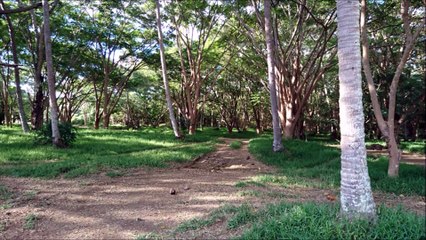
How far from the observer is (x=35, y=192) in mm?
5578

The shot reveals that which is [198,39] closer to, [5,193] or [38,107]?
Result: [38,107]

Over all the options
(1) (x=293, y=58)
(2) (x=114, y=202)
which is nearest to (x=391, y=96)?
(2) (x=114, y=202)

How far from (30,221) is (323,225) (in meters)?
3.85

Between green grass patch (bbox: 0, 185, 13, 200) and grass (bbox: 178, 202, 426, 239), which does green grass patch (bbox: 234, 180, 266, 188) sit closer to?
grass (bbox: 178, 202, 426, 239)

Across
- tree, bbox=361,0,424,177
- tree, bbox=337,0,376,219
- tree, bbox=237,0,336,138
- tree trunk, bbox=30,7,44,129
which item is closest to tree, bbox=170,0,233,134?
tree, bbox=237,0,336,138

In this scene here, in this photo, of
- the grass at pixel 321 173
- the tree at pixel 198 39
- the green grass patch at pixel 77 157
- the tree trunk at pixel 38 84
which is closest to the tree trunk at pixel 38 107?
the tree trunk at pixel 38 84

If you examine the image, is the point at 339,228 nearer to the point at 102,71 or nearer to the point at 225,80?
the point at 102,71

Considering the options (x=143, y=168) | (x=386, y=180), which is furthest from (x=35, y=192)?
(x=386, y=180)

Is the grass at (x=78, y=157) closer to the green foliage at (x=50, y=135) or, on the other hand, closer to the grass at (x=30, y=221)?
the green foliage at (x=50, y=135)

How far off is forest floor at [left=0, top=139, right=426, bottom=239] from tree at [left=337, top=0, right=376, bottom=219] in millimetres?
1384

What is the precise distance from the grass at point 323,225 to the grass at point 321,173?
8.01 ft

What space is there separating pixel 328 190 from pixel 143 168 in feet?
14.8

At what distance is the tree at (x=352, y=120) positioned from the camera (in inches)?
→ 128

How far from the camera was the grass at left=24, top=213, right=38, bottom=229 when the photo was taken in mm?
4073
